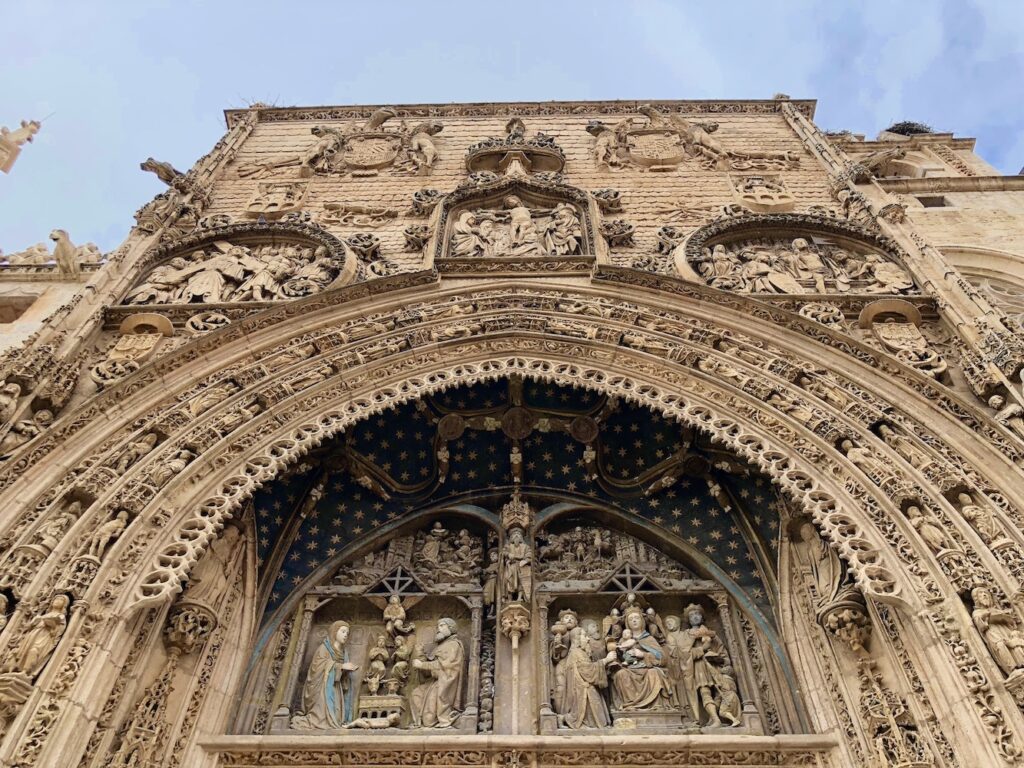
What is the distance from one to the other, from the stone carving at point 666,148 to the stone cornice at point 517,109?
3.10ft

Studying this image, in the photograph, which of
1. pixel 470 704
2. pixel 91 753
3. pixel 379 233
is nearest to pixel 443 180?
pixel 379 233

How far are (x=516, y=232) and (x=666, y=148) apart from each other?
4.66 meters

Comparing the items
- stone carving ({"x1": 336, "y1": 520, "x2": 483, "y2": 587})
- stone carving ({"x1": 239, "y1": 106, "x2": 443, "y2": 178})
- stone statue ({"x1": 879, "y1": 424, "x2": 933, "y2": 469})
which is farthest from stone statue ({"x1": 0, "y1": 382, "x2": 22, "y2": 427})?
stone statue ({"x1": 879, "y1": 424, "x2": 933, "y2": 469})

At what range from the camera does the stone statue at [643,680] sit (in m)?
6.83

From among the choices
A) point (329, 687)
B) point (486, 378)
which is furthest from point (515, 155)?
point (329, 687)

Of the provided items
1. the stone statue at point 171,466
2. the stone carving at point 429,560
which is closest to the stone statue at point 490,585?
the stone carving at point 429,560

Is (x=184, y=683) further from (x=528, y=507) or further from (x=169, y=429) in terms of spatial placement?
(x=528, y=507)

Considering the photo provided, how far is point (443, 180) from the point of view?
13203 mm

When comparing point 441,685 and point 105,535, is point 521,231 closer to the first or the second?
point 441,685

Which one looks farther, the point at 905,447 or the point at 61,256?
the point at 61,256

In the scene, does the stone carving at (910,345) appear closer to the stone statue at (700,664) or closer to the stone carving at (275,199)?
the stone statue at (700,664)

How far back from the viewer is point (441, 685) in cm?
701

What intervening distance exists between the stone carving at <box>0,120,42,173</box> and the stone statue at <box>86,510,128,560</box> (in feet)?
25.2

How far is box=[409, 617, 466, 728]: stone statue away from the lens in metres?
6.77
